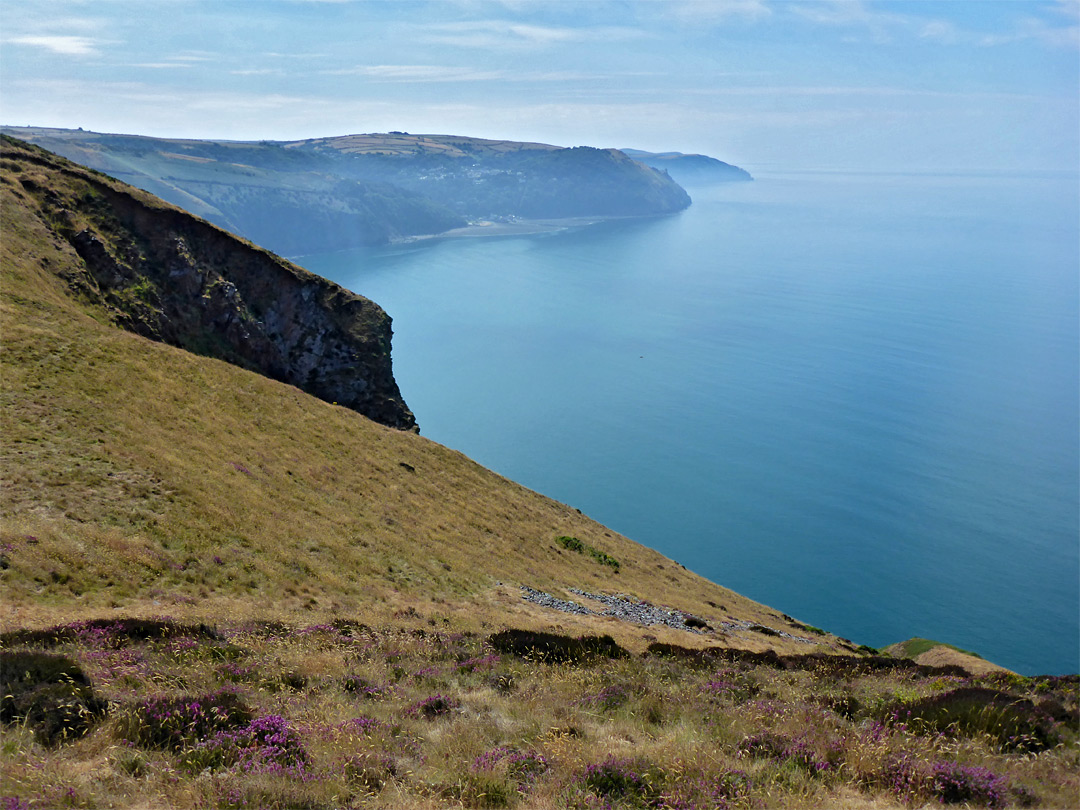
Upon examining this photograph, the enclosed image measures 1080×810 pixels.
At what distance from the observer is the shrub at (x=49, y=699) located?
876cm

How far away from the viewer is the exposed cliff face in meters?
50.3

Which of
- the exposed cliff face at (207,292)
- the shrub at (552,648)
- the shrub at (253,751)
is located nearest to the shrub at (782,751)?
the shrub at (552,648)

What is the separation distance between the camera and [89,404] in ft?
94.4

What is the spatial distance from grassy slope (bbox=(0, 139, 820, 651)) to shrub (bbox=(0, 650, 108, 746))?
5.50 metres

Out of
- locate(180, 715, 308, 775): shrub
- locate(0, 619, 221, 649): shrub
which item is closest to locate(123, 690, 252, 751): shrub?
locate(180, 715, 308, 775): shrub

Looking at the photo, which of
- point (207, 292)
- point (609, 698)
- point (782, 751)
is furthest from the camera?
point (207, 292)

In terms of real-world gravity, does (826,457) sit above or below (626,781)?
below

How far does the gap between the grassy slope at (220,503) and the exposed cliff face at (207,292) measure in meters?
3.49

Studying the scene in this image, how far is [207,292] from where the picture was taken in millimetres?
57219

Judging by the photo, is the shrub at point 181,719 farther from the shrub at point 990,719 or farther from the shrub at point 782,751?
the shrub at point 990,719

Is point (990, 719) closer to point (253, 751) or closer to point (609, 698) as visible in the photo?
point (609, 698)

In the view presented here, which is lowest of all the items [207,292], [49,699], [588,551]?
[588,551]

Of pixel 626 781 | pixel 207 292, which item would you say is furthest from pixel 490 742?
pixel 207 292

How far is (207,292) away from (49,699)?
180 feet
